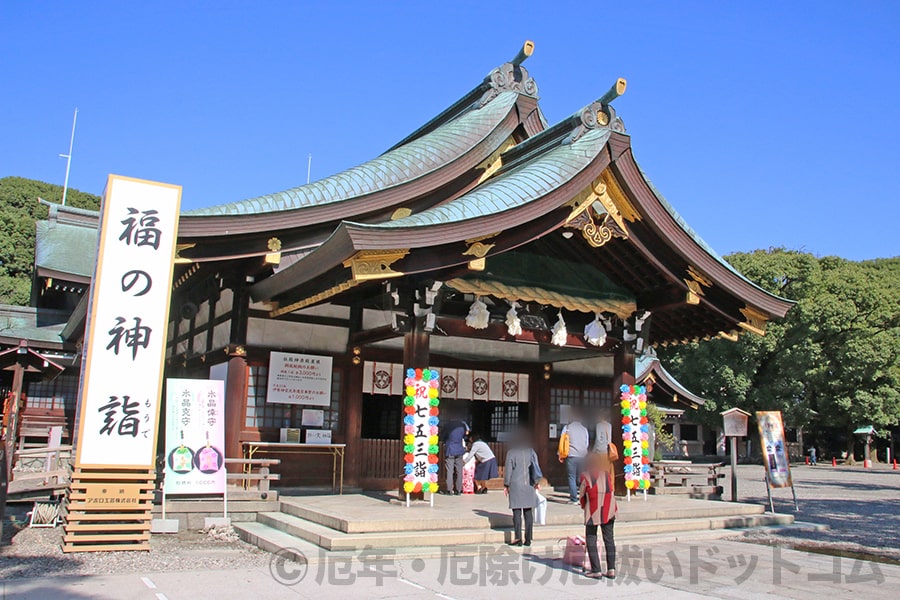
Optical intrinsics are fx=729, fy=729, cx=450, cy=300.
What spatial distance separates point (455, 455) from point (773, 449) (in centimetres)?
661

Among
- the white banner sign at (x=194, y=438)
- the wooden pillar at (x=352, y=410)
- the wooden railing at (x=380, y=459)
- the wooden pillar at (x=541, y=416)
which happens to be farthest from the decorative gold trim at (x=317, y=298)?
the wooden pillar at (x=541, y=416)

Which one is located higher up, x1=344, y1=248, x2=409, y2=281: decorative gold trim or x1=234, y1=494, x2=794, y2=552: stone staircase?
x1=344, y1=248, x2=409, y2=281: decorative gold trim

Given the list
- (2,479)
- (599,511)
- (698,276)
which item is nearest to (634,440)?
(698,276)

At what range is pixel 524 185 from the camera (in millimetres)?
11789

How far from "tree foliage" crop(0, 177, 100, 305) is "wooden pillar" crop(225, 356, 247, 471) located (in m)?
33.7

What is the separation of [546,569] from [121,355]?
5.74 m

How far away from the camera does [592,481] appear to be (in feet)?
27.1

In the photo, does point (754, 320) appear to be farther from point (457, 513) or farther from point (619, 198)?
point (457, 513)

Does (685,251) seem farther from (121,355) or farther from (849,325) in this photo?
(849,325)

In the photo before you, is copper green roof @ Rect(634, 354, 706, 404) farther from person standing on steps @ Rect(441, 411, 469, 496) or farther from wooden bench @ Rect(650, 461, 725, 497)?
person standing on steps @ Rect(441, 411, 469, 496)

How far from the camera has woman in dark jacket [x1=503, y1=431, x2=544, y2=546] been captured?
378 inches

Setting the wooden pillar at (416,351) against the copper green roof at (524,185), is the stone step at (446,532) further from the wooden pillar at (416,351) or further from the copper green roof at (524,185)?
the copper green roof at (524,185)

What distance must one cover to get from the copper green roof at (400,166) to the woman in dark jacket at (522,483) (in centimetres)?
586

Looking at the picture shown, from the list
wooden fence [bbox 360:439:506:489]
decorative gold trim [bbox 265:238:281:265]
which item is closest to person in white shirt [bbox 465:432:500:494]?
wooden fence [bbox 360:439:506:489]
